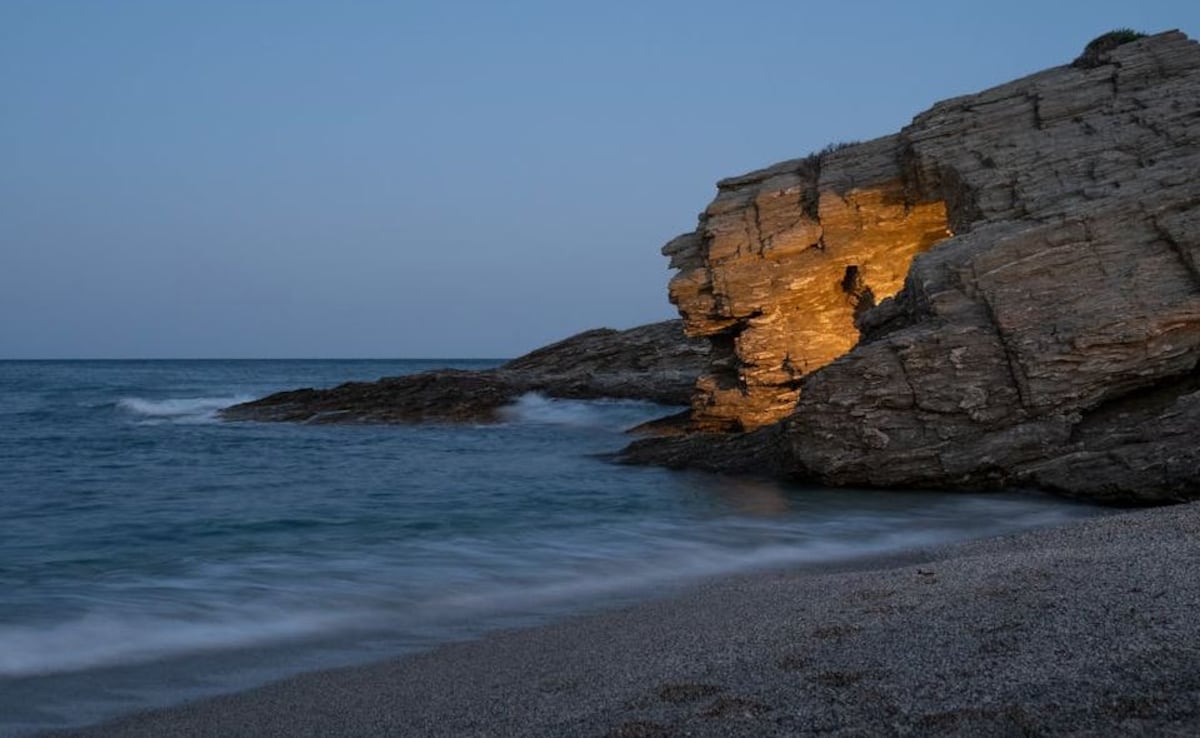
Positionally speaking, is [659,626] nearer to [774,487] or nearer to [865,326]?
[774,487]

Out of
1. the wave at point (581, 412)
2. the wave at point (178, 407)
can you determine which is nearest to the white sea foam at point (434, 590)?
the wave at point (581, 412)

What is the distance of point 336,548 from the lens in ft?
40.6

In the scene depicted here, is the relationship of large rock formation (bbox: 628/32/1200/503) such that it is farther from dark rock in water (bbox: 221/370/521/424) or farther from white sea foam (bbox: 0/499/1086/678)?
dark rock in water (bbox: 221/370/521/424)

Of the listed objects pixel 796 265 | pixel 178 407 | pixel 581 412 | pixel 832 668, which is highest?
pixel 796 265

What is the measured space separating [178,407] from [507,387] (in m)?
18.7

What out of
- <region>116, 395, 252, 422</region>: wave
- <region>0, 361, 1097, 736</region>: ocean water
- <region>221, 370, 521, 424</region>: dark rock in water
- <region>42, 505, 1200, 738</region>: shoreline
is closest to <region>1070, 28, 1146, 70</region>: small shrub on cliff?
<region>0, 361, 1097, 736</region>: ocean water

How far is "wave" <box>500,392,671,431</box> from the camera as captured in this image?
105ft

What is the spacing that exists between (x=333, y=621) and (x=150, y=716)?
2.66 metres

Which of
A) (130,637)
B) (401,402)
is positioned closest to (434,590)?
(130,637)

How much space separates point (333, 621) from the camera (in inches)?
347

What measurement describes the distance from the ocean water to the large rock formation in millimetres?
775

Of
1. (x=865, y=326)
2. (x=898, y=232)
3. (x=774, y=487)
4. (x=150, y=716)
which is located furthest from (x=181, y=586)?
(x=898, y=232)

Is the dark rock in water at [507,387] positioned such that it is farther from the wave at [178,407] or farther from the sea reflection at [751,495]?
the sea reflection at [751,495]

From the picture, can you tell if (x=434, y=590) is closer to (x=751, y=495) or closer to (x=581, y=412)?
(x=751, y=495)
